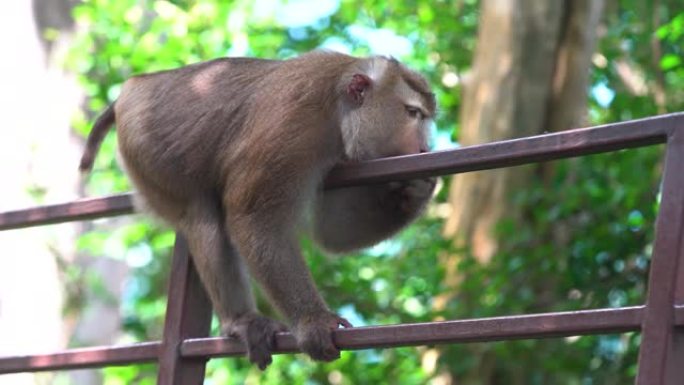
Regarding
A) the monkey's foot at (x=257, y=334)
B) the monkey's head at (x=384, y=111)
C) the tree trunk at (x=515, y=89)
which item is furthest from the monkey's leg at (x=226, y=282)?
the tree trunk at (x=515, y=89)

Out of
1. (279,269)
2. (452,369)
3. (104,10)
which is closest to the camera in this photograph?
(279,269)

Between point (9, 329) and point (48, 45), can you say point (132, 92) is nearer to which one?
Answer: point (9, 329)

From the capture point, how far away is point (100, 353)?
2920 millimetres

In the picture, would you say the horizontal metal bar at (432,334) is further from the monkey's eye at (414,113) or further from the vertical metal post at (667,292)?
the monkey's eye at (414,113)

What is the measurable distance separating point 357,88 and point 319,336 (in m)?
0.94

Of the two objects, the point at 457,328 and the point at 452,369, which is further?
the point at 452,369

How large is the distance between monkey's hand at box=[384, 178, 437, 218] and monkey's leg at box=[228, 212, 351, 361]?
0.41 metres

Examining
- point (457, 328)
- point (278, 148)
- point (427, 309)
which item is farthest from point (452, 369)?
point (457, 328)

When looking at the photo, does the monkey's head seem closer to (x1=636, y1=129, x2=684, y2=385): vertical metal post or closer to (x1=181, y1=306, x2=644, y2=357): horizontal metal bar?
(x1=181, y1=306, x2=644, y2=357): horizontal metal bar

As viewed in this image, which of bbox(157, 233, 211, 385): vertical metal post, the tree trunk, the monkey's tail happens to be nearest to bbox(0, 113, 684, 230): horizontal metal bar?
bbox(157, 233, 211, 385): vertical metal post

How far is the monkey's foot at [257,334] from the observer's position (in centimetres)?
305

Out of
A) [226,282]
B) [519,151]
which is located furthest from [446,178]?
[519,151]

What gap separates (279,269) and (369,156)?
517mm

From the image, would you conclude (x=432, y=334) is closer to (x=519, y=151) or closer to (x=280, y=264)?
(x=519, y=151)
